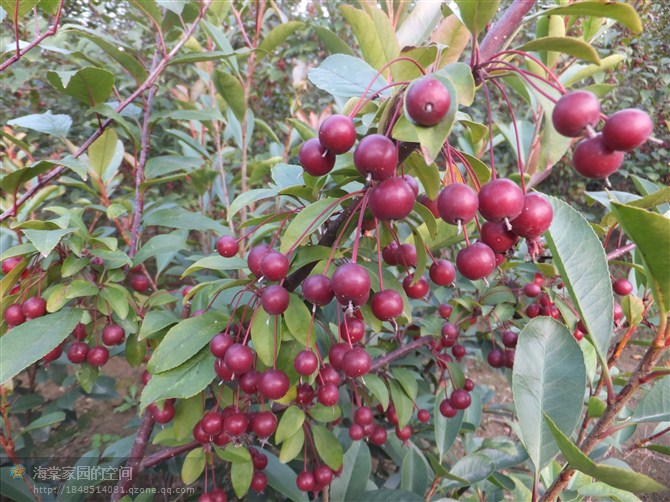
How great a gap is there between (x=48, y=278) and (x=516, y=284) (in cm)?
165

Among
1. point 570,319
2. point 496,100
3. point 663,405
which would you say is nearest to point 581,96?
point 663,405

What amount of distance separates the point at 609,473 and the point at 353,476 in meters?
0.98

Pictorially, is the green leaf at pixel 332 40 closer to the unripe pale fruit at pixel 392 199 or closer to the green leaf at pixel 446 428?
the unripe pale fruit at pixel 392 199

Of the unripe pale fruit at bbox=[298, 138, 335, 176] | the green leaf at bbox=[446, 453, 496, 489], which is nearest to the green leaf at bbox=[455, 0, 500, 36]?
the unripe pale fruit at bbox=[298, 138, 335, 176]

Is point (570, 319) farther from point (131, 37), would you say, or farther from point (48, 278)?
point (131, 37)

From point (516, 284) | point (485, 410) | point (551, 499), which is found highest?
point (551, 499)

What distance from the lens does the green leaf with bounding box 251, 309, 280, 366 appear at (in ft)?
2.99

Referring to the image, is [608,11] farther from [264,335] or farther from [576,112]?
[264,335]

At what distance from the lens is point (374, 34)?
36.7 inches

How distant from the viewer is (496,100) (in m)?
4.55

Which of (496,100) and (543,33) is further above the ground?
(543,33)

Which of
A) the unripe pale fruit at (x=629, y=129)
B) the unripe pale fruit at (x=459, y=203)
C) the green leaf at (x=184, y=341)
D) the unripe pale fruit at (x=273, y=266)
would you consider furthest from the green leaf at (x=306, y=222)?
the unripe pale fruit at (x=629, y=129)

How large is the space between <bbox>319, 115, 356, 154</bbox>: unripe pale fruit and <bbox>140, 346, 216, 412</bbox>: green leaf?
0.62 m

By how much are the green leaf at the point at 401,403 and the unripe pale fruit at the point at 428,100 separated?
1.06 m
